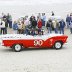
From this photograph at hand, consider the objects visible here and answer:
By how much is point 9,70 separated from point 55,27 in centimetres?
1161

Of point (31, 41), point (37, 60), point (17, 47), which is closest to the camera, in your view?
point (37, 60)

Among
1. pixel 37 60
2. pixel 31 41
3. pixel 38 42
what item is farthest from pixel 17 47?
pixel 37 60

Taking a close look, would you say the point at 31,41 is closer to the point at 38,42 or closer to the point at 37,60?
the point at 38,42

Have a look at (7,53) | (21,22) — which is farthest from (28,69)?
(21,22)

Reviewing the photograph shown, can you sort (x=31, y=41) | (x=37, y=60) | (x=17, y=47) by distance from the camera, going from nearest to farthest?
(x=37, y=60) < (x=17, y=47) < (x=31, y=41)

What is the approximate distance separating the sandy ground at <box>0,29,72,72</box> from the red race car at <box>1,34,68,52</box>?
34cm

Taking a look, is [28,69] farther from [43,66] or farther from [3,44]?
[3,44]

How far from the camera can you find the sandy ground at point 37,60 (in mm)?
17422

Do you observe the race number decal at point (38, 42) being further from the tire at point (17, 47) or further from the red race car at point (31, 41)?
the tire at point (17, 47)

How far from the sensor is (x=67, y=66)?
58.3ft

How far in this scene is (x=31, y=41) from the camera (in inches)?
870

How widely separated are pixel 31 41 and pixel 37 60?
2948 mm

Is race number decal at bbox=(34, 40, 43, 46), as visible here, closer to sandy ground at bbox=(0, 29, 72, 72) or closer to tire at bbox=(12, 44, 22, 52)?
sandy ground at bbox=(0, 29, 72, 72)

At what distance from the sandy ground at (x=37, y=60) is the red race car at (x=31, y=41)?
0.34 meters
